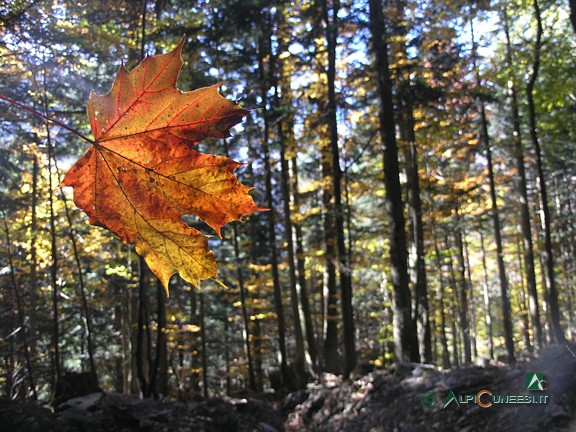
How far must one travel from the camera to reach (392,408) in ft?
17.5

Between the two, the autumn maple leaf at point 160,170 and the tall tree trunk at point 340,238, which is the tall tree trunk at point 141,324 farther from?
the autumn maple leaf at point 160,170

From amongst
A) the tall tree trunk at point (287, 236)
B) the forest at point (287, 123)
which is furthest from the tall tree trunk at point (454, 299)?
the tall tree trunk at point (287, 236)

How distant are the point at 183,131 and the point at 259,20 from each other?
9018 millimetres

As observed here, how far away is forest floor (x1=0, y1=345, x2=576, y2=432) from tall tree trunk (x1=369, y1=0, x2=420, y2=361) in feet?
2.05

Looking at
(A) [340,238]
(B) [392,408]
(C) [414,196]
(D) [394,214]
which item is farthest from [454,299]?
(B) [392,408]

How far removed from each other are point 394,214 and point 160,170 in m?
6.27

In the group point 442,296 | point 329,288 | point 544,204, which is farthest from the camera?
point 442,296

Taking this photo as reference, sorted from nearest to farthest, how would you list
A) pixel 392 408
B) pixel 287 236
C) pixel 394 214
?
pixel 392 408, pixel 394 214, pixel 287 236

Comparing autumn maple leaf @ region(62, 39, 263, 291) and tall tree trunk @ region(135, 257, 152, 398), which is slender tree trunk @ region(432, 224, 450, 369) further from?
autumn maple leaf @ region(62, 39, 263, 291)

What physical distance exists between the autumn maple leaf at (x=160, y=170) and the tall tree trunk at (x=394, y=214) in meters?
6.20

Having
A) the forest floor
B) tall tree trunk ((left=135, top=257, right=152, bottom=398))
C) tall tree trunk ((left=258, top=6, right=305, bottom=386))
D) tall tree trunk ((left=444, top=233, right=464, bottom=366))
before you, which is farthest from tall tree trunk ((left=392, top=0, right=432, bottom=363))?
tall tree trunk ((left=444, top=233, right=464, bottom=366))

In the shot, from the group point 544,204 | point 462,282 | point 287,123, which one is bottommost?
point 462,282

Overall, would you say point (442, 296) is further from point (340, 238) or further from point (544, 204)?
point (340, 238)

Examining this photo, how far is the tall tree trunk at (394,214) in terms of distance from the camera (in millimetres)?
6887
